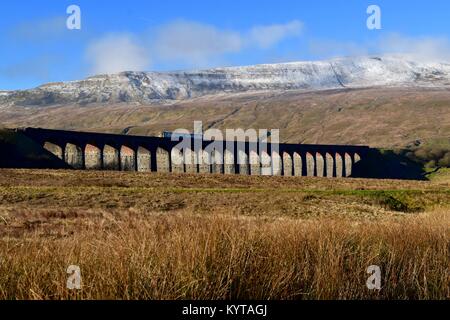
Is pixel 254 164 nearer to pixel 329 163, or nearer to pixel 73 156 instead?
pixel 329 163

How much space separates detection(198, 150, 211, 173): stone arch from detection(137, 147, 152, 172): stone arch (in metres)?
8.29

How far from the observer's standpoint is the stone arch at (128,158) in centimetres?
8525

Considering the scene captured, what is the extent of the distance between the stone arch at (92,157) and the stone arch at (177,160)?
39.1 feet

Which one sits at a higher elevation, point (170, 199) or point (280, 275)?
point (280, 275)

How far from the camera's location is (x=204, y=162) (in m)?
88.5

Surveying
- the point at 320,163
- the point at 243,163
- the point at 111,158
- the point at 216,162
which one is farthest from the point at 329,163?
the point at 111,158

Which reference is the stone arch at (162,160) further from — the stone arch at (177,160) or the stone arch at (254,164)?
the stone arch at (254,164)

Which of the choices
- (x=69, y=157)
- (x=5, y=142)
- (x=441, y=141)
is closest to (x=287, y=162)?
(x=69, y=157)

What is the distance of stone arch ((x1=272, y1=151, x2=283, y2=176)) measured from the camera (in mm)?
97037

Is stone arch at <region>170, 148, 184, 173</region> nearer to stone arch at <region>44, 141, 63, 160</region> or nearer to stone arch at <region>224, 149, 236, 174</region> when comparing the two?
stone arch at <region>224, 149, 236, 174</region>
